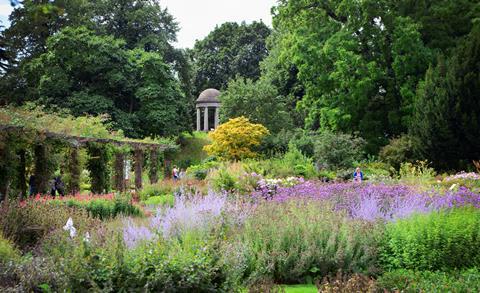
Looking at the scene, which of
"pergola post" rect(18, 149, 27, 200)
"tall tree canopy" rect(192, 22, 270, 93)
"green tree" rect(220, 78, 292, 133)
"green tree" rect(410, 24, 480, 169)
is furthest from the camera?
"tall tree canopy" rect(192, 22, 270, 93)

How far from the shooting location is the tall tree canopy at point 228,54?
5588 centimetres

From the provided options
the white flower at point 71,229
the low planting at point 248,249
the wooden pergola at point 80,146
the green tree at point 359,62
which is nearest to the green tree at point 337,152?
the green tree at point 359,62

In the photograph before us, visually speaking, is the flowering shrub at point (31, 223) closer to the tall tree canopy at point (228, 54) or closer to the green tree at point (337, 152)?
the green tree at point (337, 152)

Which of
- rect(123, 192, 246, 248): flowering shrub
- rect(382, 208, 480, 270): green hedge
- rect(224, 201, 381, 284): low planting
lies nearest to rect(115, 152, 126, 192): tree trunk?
rect(123, 192, 246, 248): flowering shrub

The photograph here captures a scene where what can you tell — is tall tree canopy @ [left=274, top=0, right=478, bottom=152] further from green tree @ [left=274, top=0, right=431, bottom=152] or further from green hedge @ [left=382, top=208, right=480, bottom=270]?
green hedge @ [left=382, top=208, right=480, bottom=270]

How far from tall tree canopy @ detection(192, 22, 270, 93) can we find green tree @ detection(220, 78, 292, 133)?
71.4ft

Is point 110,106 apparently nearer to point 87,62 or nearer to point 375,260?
point 87,62

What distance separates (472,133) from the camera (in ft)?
68.6

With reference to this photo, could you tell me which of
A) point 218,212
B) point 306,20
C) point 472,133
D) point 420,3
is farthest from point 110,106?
point 218,212

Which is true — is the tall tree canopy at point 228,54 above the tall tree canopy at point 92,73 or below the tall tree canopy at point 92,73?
above

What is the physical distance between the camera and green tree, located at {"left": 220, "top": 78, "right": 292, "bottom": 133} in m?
33.0

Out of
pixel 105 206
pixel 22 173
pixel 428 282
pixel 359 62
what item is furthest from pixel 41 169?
pixel 359 62

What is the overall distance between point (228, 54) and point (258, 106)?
81.2ft

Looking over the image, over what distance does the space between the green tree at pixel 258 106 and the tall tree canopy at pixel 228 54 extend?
71.4 feet
